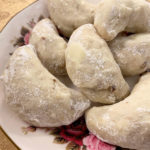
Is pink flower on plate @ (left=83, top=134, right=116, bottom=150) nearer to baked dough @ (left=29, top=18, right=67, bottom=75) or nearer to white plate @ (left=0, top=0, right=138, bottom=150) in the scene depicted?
white plate @ (left=0, top=0, right=138, bottom=150)

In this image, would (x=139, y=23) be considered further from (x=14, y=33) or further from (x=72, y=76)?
(x=14, y=33)

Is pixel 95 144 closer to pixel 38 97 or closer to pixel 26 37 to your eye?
pixel 38 97

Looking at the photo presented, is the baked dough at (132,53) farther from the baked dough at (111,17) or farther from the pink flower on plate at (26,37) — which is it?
the pink flower on plate at (26,37)

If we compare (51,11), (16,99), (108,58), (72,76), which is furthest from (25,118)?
(51,11)

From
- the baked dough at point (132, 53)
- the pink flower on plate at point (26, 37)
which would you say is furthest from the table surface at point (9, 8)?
the baked dough at point (132, 53)

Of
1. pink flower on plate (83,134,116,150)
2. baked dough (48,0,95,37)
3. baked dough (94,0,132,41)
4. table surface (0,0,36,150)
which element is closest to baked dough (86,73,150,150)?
pink flower on plate (83,134,116,150)
